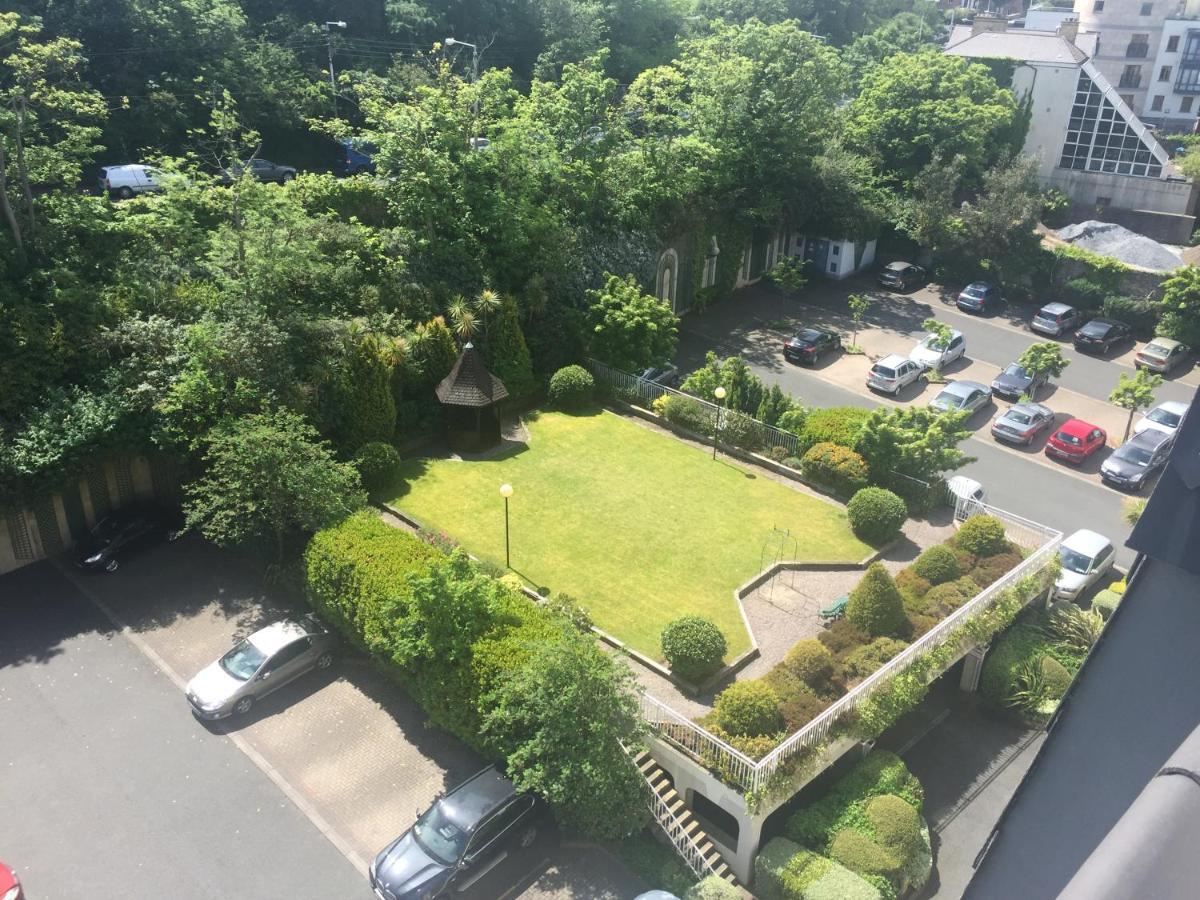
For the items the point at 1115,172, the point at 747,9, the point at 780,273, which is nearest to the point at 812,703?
the point at 780,273

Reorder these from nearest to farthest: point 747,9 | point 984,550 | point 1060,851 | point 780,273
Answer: point 1060,851, point 984,550, point 780,273, point 747,9

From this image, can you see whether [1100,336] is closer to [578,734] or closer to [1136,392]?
[1136,392]

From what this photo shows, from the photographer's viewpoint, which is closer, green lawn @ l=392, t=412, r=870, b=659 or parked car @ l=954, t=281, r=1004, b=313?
green lawn @ l=392, t=412, r=870, b=659

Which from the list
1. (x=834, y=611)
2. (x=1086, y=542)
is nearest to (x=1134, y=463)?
(x=1086, y=542)

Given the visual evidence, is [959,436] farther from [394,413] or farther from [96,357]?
[96,357]

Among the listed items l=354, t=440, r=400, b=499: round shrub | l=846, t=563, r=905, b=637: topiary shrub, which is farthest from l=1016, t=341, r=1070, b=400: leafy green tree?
l=354, t=440, r=400, b=499: round shrub

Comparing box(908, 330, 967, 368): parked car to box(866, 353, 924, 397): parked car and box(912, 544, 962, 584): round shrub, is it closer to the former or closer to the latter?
box(866, 353, 924, 397): parked car
